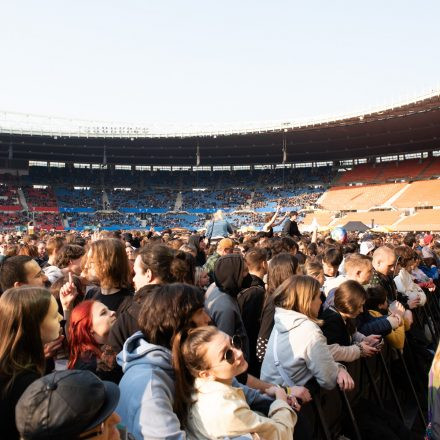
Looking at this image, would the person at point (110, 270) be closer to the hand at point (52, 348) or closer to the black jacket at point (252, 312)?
the hand at point (52, 348)

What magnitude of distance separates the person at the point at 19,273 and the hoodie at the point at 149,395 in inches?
75.3

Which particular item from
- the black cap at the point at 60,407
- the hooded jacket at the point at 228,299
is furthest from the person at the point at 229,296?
the black cap at the point at 60,407

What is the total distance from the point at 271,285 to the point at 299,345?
106 cm

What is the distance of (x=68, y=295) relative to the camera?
3.55 m

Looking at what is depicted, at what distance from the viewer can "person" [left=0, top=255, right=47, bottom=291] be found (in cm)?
380

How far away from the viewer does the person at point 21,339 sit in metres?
1.95

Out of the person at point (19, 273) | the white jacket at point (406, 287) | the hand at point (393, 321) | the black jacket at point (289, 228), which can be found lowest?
the white jacket at point (406, 287)

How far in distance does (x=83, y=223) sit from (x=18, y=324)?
4943cm

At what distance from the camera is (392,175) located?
4588 cm

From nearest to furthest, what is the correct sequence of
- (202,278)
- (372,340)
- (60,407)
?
(60,407) → (372,340) → (202,278)

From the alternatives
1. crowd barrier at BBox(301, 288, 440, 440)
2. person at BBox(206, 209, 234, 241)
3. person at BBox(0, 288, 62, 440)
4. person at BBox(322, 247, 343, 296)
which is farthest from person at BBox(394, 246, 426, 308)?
person at BBox(0, 288, 62, 440)

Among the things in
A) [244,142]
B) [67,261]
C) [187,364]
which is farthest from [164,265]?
[244,142]

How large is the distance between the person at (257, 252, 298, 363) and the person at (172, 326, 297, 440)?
4.72 feet

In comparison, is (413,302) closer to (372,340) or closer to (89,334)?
(372,340)
